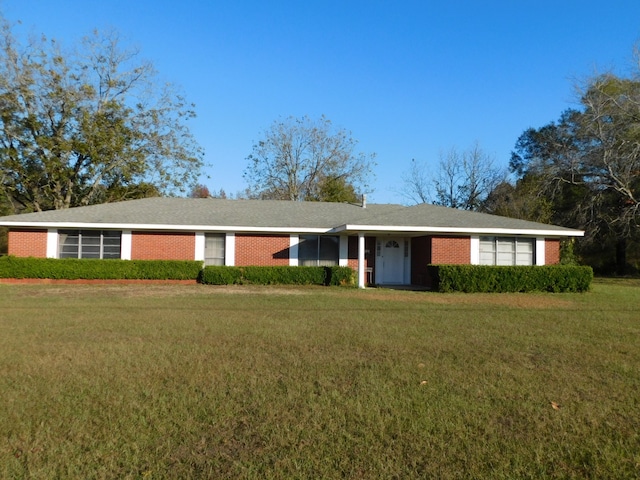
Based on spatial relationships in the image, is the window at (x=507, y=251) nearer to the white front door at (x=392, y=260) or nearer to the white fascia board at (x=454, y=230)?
the white fascia board at (x=454, y=230)

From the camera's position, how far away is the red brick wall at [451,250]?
742 inches

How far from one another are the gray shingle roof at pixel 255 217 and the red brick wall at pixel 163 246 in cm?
65

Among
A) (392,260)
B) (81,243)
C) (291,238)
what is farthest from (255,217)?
(81,243)

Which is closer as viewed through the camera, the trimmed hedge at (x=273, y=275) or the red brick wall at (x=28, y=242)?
A: the trimmed hedge at (x=273, y=275)

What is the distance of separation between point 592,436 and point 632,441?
282 mm

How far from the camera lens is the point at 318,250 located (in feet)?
67.5

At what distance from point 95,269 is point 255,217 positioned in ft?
22.0

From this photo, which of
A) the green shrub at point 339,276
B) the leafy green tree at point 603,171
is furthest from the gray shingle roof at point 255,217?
the leafy green tree at point 603,171

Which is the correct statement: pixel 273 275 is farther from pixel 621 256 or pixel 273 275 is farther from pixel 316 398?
pixel 621 256

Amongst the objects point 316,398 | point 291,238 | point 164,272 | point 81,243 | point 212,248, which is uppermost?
point 291,238

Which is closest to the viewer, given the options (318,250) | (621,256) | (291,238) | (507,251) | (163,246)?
(507,251)

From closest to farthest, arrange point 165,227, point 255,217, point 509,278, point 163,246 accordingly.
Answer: point 509,278
point 165,227
point 163,246
point 255,217

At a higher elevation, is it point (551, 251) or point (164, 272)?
point (551, 251)

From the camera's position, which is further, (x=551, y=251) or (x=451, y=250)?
(x=551, y=251)
